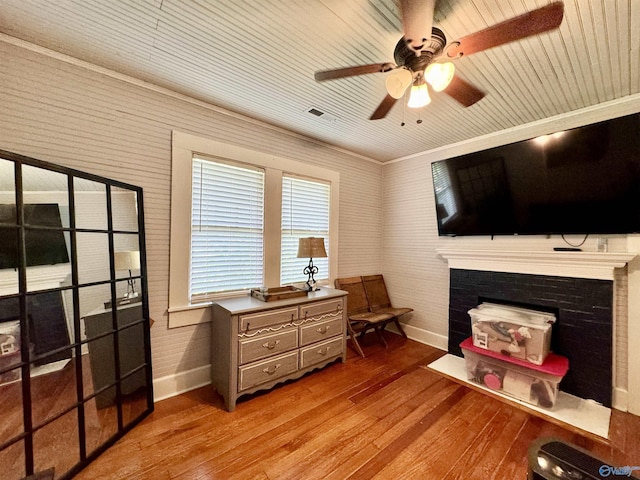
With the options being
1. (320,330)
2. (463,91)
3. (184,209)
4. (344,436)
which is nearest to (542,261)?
(463,91)

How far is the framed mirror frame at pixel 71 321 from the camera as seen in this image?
1.35 m

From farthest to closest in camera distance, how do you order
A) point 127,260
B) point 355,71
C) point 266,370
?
point 266,370
point 127,260
point 355,71

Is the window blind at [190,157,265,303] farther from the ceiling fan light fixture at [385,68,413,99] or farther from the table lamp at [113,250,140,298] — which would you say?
the ceiling fan light fixture at [385,68,413,99]

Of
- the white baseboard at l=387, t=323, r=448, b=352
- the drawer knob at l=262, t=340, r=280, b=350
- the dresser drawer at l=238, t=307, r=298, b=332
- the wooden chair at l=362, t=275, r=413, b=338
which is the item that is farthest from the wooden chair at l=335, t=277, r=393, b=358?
the drawer knob at l=262, t=340, r=280, b=350

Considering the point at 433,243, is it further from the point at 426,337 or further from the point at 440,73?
the point at 440,73

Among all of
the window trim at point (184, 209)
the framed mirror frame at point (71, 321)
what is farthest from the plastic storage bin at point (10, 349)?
the window trim at point (184, 209)

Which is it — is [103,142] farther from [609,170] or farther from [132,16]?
[609,170]

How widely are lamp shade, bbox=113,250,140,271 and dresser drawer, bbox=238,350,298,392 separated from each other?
47.3 inches

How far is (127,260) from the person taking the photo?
1969 mm

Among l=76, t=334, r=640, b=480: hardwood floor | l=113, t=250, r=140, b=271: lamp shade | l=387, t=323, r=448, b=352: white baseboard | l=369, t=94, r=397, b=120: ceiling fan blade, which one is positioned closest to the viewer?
l=76, t=334, r=640, b=480: hardwood floor

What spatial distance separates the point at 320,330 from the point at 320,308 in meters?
0.23

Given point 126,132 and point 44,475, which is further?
point 126,132

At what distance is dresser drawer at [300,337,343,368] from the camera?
2.52 m

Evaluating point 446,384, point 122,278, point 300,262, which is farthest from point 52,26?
point 446,384
